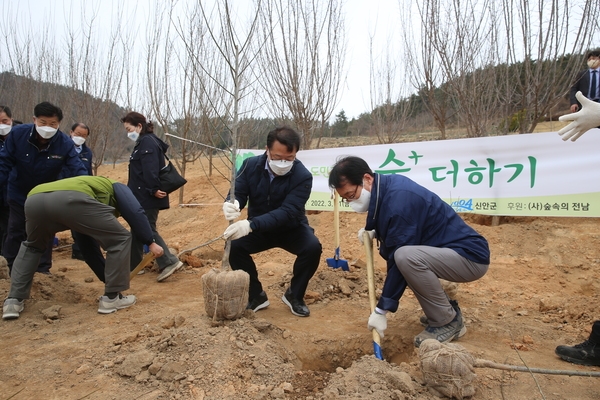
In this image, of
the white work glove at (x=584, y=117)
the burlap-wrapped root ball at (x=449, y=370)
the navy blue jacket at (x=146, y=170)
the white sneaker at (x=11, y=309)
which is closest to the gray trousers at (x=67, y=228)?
the white sneaker at (x=11, y=309)

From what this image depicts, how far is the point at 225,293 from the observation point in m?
2.63

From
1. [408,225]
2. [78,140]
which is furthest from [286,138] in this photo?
[78,140]

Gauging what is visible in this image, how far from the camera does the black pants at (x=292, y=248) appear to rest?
10.7 ft

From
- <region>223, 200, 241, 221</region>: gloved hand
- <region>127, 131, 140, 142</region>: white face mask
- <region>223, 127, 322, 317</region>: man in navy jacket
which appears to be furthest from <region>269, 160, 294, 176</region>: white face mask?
<region>127, 131, 140, 142</region>: white face mask

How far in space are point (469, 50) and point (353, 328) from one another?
4.70 metres

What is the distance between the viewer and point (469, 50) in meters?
5.91

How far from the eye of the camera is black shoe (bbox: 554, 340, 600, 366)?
94.6 inches

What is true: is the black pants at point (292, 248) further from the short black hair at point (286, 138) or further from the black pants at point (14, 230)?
the black pants at point (14, 230)

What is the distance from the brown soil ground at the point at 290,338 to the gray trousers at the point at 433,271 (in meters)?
0.31

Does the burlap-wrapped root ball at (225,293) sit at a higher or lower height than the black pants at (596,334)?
higher

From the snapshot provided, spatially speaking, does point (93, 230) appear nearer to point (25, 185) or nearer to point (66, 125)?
point (25, 185)

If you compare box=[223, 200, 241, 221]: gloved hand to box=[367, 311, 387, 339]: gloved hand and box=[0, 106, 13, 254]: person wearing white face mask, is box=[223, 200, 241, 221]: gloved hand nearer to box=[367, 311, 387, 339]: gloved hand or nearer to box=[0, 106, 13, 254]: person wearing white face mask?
box=[367, 311, 387, 339]: gloved hand

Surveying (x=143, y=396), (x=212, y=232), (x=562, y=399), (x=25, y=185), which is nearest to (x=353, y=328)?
(x=562, y=399)

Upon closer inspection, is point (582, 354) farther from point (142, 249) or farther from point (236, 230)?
point (142, 249)
